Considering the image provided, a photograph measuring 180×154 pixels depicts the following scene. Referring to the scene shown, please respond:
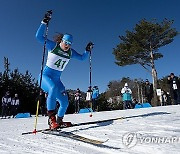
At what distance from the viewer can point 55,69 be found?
5.20 meters

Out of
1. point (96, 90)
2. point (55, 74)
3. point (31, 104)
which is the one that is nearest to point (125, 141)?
point (55, 74)

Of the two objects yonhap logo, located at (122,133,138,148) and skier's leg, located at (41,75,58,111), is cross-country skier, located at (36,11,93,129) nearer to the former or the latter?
skier's leg, located at (41,75,58,111)

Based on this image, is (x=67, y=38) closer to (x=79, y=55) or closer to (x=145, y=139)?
(x=79, y=55)

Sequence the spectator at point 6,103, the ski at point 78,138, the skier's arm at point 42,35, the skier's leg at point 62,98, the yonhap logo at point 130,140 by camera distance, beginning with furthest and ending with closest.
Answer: the spectator at point 6,103 → the skier's arm at point 42,35 → the skier's leg at point 62,98 → the ski at point 78,138 → the yonhap logo at point 130,140

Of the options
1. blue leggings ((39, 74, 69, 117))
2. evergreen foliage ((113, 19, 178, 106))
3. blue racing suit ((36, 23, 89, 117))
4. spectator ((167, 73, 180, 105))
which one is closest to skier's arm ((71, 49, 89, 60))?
blue racing suit ((36, 23, 89, 117))

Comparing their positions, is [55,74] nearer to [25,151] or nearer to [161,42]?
[25,151]

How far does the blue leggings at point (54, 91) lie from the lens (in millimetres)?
4840

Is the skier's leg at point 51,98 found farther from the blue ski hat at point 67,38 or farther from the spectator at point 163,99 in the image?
the spectator at point 163,99

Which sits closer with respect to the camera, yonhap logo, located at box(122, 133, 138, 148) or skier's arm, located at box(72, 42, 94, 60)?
yonhap logo, located at box(122, 133, 138, 148)

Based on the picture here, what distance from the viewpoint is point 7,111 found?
1505cm

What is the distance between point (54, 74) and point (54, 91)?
19.6 inches

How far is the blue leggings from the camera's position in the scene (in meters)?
4.84

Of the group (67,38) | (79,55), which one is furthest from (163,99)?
(67,38)

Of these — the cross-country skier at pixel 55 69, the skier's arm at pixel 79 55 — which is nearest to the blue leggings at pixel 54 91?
the cross-country skier at pixel 55 69
